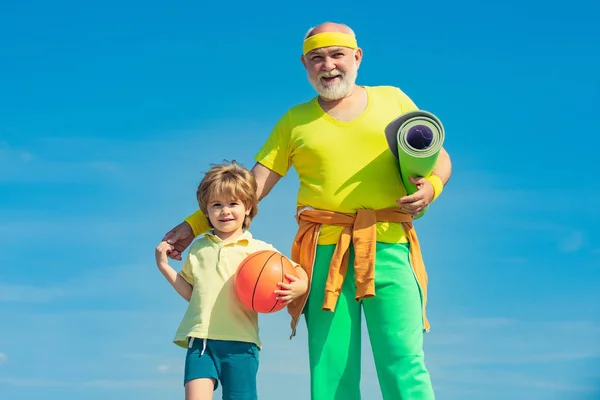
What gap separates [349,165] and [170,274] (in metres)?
1.49

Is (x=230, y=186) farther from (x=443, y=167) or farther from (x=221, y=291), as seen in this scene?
(x=443, y=167)

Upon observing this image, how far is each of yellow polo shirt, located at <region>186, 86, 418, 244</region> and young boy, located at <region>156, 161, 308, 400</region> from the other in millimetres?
412

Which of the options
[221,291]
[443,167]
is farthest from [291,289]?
[443,167]

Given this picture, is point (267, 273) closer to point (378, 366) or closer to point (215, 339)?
point (215, 339)

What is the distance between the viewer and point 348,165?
5.99 metres

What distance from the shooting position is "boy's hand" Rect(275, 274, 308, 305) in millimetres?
5656

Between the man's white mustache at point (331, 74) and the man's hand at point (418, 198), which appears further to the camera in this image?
the man's white mustache at point (331, 74)

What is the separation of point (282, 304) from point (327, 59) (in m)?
1.80

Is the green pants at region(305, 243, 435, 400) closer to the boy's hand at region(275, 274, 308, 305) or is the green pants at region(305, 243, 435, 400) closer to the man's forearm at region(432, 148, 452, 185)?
the boy's hand at region(275, 274, 308, 305)

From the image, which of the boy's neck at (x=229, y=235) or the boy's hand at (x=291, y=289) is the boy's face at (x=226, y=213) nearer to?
the boy's neck at (x=229, y=235)

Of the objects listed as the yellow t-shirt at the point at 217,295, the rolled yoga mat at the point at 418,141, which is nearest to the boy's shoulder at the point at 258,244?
the yellow t-shirt at the point at 217,295

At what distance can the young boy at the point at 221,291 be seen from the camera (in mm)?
5680

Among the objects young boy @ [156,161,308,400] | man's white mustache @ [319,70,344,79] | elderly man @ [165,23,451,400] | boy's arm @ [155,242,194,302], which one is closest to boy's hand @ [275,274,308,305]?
young boy @ [156,161,308,400]

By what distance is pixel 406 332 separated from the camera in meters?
5.75
